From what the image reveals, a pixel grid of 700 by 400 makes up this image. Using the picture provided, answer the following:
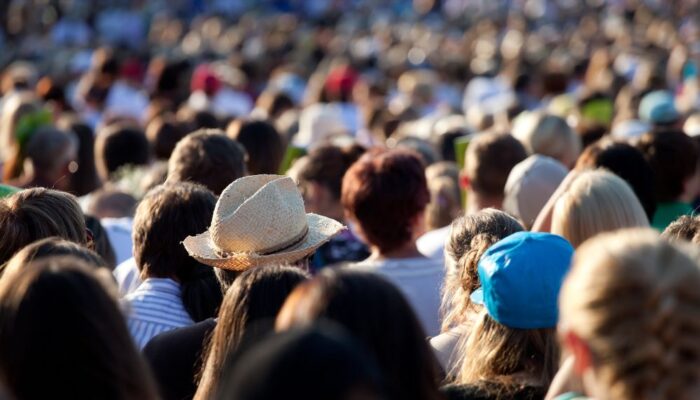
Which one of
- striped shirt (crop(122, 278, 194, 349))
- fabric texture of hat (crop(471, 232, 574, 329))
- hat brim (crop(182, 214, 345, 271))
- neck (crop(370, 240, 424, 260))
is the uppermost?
fabric texture of hat (crop(471, 232, 574, 329))

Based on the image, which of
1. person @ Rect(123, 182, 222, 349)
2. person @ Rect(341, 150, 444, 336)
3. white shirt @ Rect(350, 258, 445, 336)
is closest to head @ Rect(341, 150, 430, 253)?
person @ Rect(341, 150, 444, 336)

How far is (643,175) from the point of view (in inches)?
223

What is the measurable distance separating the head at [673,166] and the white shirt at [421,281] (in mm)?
1726

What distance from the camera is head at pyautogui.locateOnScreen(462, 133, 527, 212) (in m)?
6.29

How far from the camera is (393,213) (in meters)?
4.98

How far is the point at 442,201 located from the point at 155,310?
9.49 ft

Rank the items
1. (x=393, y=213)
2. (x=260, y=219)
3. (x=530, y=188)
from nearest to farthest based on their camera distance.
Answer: (x=260, y=219) < (x=393, y=213) < (x=530, y=188)

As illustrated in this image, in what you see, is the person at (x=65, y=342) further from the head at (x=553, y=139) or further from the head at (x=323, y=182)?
the head at (x=553, y=139)

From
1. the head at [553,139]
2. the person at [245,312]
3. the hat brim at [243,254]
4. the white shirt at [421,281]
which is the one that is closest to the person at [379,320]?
the person at [245,312]

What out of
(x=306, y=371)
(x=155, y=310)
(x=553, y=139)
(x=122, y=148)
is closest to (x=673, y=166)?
(x=553, y=139)

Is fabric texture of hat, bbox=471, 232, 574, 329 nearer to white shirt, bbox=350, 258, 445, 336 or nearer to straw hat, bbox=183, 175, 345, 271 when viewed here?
straw hat, bbox=183, 175, 345, 271

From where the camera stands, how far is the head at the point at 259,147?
22.5ft

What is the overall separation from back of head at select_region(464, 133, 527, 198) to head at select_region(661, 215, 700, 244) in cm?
220

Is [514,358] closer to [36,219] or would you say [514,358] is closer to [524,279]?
[524,279]
